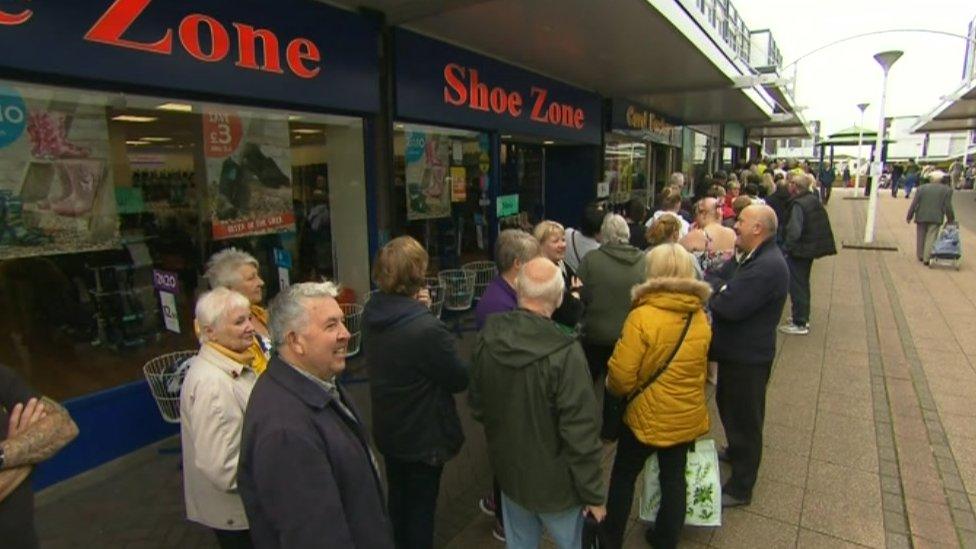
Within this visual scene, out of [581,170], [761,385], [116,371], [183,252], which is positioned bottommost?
[116,371]

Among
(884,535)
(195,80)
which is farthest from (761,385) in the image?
(195,80)

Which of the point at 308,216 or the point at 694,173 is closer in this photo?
the point at 308,216

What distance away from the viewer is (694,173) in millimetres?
18266

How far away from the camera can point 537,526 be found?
2.38 metres

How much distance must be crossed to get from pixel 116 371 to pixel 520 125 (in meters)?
5.51

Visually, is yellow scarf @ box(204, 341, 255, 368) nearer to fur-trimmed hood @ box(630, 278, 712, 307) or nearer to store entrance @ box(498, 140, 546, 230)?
fur-trimmed hood @ box(630, 278, 712, 307)

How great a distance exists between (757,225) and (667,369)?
1170 mm

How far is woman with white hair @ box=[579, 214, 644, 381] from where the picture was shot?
3.54m

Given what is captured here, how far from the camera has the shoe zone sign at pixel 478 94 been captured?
5.43 m

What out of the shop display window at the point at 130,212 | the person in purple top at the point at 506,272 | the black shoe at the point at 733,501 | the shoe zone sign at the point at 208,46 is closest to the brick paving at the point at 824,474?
the black shoe at the point at 733,501

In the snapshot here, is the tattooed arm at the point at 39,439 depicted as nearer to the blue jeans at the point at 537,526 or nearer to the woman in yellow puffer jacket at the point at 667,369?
the blue jeans at the point at 537,526

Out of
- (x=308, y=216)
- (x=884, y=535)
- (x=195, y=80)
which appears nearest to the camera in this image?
Result: (x=884, y=535)

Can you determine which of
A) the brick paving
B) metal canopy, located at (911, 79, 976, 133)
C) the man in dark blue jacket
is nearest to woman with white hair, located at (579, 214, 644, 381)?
the man in dark blue jacket

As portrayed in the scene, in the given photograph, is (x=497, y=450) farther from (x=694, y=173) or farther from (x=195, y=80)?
(x=694, y=173)
